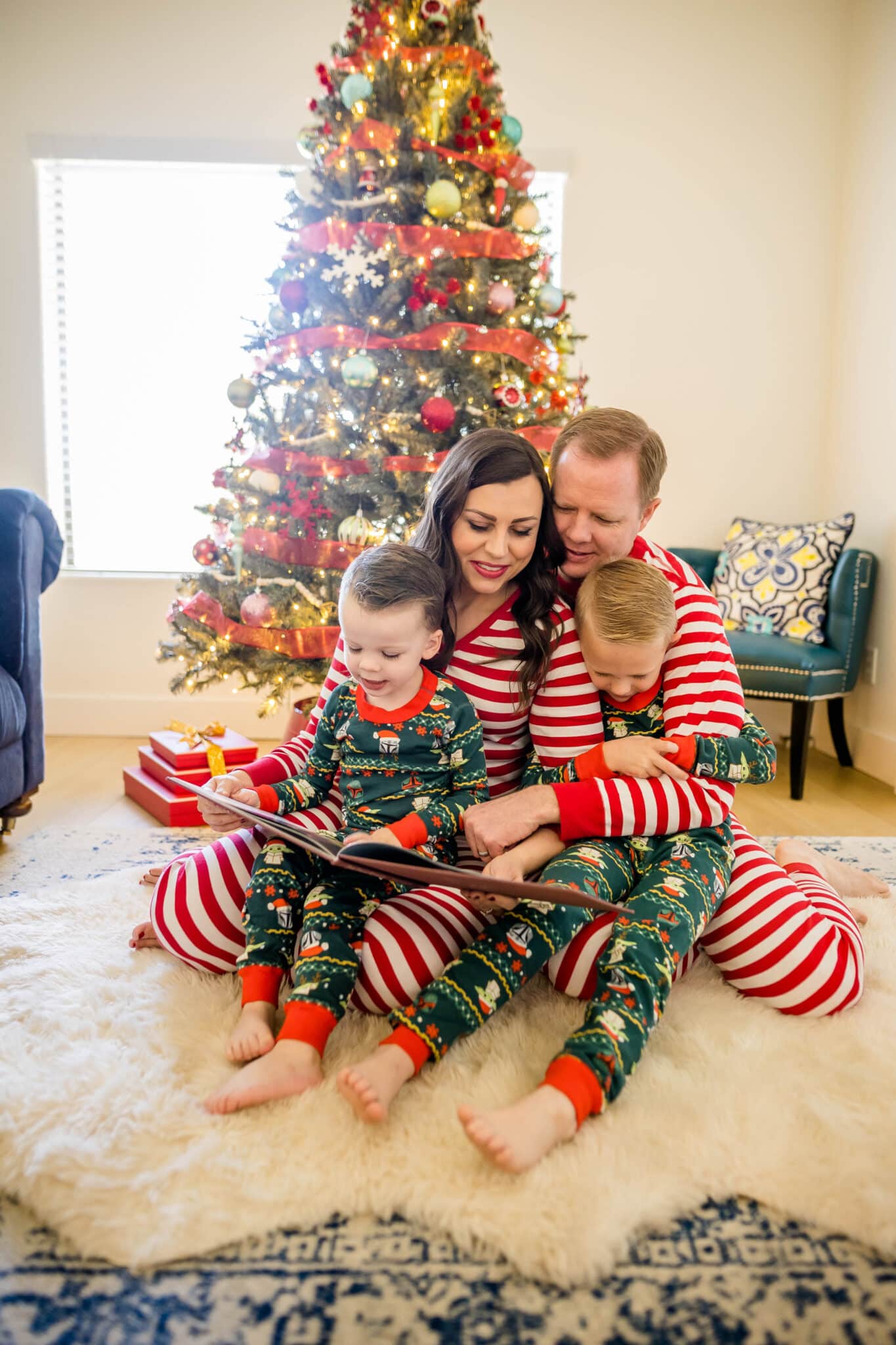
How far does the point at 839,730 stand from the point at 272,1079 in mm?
2814

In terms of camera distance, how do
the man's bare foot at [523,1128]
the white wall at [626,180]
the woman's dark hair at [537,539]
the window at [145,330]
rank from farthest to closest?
the window at [145,330] → the white wall at [626,180] → the woman's dark hair at [537,539] → the man's bare foot at [523,1128]

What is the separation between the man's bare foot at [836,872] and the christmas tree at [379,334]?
128cm

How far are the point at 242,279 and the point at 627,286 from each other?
5.04ft

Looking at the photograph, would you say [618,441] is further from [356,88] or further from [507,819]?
[356,88]

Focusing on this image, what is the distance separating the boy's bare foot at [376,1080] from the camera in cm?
104

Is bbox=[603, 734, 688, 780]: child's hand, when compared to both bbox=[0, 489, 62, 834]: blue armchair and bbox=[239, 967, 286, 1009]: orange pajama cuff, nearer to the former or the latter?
bbox=[239, 967, 286, 1009]: orange pajama cuff

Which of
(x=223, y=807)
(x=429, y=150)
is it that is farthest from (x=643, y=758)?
(x=429, y=150)

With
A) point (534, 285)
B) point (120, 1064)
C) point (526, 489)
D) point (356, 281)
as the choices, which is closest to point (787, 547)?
point (534, 285)

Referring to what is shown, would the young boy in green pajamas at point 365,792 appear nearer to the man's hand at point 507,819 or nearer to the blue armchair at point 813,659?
the man's hand at point 507,819

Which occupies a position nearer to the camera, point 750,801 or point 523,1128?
point 523,1128

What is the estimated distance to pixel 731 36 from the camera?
11.8ft

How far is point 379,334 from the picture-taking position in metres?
2.50

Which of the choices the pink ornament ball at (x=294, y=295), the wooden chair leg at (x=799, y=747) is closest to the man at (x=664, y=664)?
the pink ornament ball at (x=294, y=295)

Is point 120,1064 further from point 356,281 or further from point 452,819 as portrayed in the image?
point 356,281
